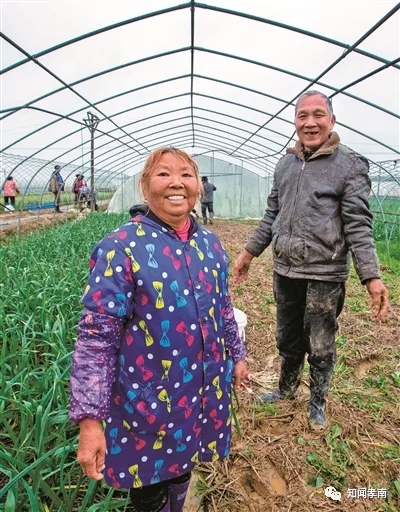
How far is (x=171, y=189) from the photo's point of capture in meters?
1.08

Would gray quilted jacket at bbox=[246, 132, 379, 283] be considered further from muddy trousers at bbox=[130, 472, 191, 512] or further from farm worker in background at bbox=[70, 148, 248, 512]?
muddy trousers at bbox=[130, 472, 191, 512]

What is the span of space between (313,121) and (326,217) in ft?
1.45

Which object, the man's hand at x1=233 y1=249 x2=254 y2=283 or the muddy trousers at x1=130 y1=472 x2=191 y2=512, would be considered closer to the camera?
the muddy trousers at x1=130 y1=472 x2=191 y2=512

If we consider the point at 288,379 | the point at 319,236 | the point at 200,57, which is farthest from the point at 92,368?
the point at 200,57

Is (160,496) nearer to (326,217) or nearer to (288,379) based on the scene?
(288,379)

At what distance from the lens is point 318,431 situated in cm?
194

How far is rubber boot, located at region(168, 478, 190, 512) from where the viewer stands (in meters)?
1.23

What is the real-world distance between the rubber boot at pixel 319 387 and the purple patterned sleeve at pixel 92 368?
4.21 ft

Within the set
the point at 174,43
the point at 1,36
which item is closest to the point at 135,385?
the point at 1,36

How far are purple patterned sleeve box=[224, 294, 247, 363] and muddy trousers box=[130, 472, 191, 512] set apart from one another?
44cm

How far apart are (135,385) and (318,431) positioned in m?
1.35

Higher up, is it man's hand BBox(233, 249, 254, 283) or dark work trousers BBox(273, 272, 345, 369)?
man's hand BBox(233, 249, 254, 283)

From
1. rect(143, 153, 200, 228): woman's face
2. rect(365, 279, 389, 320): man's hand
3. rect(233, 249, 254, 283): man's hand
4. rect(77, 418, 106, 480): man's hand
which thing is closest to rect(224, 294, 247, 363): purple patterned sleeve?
rect(143, 153, 200, 228): woman's face

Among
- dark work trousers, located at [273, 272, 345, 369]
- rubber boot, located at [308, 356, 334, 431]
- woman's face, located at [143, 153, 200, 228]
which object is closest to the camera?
woman's face, located at [143, 153, 200, 228]
